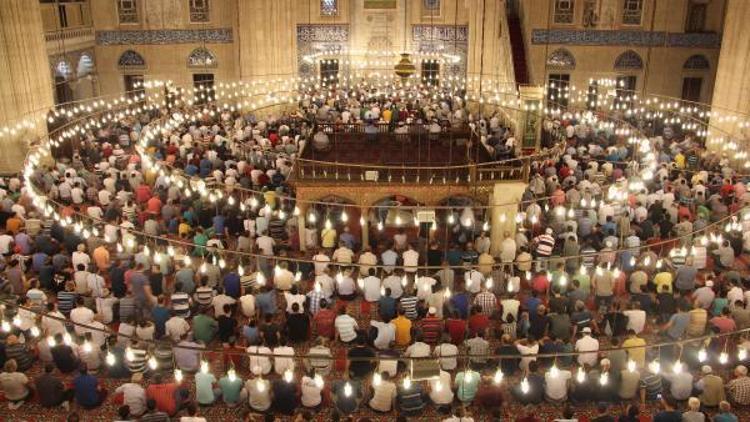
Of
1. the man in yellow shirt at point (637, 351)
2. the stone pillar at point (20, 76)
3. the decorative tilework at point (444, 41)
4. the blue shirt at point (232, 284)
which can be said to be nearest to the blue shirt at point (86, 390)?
the blue shirt at point (232, 284)

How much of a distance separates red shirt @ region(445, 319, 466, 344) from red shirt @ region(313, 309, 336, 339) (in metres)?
1.46

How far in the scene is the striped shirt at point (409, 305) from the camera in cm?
968

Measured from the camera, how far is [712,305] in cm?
977

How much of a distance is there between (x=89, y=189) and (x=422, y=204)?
250 inches

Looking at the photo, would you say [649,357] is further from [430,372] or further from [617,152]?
[617,152]

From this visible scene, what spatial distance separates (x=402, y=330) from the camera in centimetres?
917

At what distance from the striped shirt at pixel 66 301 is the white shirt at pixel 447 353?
15.3 ft

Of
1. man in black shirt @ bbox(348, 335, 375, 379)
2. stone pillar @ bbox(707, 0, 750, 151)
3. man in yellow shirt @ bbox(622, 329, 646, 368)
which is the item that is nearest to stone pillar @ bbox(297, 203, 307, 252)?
man in black shirt @ bbox(348, 335, 375, 379)

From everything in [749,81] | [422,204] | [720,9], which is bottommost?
[422,204]

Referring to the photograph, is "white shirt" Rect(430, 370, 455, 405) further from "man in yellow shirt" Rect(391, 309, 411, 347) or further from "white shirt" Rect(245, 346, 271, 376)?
"white shirt" Rect(245, 346, 271, 376)

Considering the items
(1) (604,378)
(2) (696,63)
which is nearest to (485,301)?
(1) (604,378)

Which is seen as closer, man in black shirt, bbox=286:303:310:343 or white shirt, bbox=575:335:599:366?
white shirt, bbox=575:335:599:366

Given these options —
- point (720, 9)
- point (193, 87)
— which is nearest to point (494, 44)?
point (720, 9)

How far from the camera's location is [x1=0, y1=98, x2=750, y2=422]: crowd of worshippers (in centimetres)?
807
